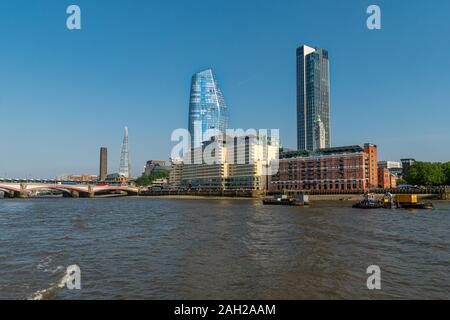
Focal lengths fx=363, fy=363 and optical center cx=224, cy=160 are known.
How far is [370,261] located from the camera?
25.3 m

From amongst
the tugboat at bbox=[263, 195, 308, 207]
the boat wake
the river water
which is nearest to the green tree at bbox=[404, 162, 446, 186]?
the tugboat at bbox=[263, 195, 308, 207]

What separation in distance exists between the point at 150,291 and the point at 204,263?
677 cm

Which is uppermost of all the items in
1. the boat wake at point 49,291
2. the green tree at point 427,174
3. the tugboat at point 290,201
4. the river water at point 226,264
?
the green tree at point 427,174

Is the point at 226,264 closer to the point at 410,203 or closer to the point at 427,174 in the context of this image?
the point at 410,203

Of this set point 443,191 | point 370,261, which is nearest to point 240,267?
point 370,261

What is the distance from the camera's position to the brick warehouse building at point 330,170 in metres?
159

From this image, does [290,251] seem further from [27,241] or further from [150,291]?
[27,241]

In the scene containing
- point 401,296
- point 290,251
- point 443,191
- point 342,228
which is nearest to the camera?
point 401,296

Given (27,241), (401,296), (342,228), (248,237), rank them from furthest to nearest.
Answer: (342,228), (248,237), (27,241), (401,296)

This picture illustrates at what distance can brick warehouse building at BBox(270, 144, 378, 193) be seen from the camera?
159m

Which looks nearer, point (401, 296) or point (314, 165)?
point (401, 296)

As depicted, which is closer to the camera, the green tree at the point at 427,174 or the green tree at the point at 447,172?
the green tree at the point at 427,174

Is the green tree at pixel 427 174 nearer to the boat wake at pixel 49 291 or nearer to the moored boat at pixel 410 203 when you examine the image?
the moored boat at pixel 410 203

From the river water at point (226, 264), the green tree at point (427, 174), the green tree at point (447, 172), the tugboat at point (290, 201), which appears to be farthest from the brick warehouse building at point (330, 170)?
the river water at point (226, 264)
